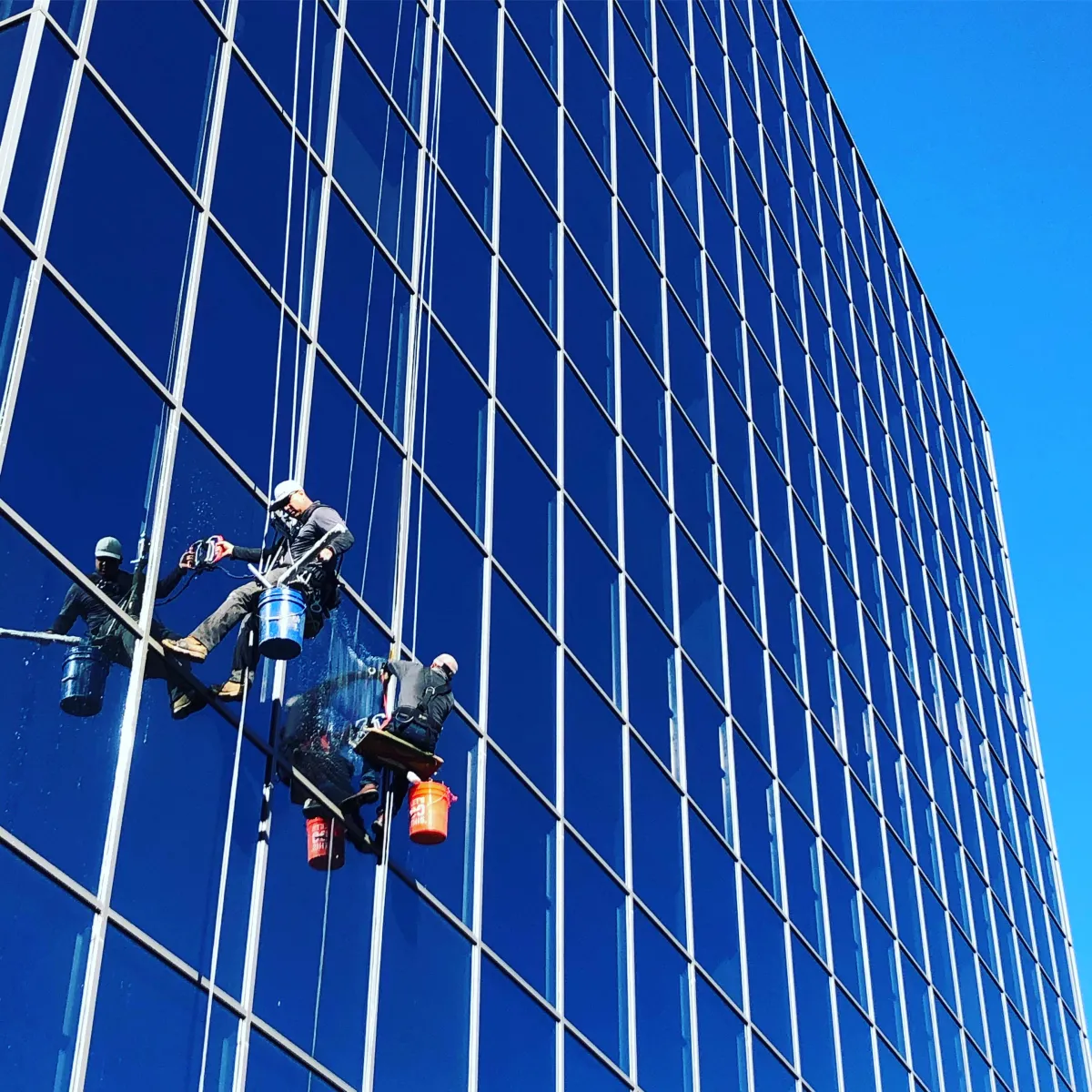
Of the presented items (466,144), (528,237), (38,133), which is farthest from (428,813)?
(528,237)

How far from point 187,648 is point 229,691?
557mm

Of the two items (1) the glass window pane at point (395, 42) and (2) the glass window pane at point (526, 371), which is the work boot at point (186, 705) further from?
(1) the glass window pane at point (395, 42)

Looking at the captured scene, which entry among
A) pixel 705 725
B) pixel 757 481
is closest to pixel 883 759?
pixel 757 481

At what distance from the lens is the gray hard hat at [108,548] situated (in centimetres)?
1322

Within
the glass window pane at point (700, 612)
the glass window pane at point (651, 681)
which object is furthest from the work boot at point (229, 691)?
the glass window pane at point (700, 612)

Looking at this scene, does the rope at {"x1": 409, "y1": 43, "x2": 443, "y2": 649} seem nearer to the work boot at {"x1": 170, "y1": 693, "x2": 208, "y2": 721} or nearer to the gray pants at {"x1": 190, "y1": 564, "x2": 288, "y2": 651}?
the gray pants at {"x1": 190, "y1": 564, "x2": 288, "y2": 651}

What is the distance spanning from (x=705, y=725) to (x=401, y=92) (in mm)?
8224

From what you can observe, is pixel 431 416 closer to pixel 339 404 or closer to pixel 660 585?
pixel 339 404

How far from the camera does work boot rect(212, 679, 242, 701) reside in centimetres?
1394

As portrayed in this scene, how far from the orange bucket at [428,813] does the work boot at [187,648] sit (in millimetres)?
2124

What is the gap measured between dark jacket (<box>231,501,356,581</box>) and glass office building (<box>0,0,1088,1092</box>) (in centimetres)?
35

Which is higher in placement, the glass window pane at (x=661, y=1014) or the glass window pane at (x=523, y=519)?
the glass window pane at (x=523, y=519)

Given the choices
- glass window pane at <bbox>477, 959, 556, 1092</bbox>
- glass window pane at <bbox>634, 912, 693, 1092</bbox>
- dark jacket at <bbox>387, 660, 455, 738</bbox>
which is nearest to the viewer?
dark jacket at <bbox>387, 660, 455, 738</bbox>

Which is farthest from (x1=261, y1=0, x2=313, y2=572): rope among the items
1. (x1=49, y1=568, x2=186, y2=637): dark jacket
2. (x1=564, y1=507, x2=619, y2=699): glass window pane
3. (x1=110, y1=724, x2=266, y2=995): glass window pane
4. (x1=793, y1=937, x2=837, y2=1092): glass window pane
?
(x1=793, y1=937, x2=837, y2=1092): glass window pane
